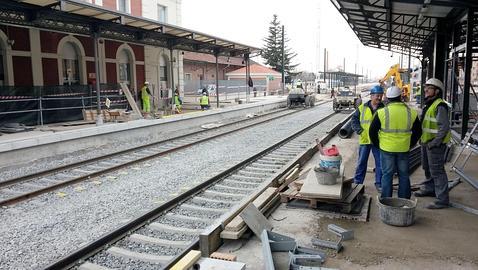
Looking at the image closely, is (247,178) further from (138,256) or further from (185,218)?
(138,256)

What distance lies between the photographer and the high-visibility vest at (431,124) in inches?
247

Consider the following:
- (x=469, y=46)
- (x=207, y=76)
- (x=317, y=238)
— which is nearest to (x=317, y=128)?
(x=469, y=46)

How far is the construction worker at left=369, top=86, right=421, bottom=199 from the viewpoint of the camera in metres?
5.96

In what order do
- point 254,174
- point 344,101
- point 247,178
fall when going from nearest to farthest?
point 247,178, point 254,174, point 344,101

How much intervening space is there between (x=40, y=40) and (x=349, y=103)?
20.7 m

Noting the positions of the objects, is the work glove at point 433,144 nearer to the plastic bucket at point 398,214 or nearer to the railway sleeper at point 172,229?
the plastic bucket at point 398,214

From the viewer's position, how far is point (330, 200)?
612 cm

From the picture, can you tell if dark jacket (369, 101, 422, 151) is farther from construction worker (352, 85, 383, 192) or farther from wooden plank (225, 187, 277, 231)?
wooden plank (225, 187, 277, 231)

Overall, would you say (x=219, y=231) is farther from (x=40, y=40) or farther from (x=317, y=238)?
(x=40, y=40)

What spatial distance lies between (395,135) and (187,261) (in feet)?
11.5

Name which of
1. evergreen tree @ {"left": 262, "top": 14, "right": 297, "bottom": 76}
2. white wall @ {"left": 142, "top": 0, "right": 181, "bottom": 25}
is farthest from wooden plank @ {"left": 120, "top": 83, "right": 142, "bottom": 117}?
evergreen tree @ {"left": 262, "top": 14, "right": 297, "bottom": 76}

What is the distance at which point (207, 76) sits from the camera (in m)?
54.1

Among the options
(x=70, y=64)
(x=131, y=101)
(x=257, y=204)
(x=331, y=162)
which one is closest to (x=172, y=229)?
(x=257, y=204)

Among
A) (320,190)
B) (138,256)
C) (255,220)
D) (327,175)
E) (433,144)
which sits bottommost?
(138,256)
